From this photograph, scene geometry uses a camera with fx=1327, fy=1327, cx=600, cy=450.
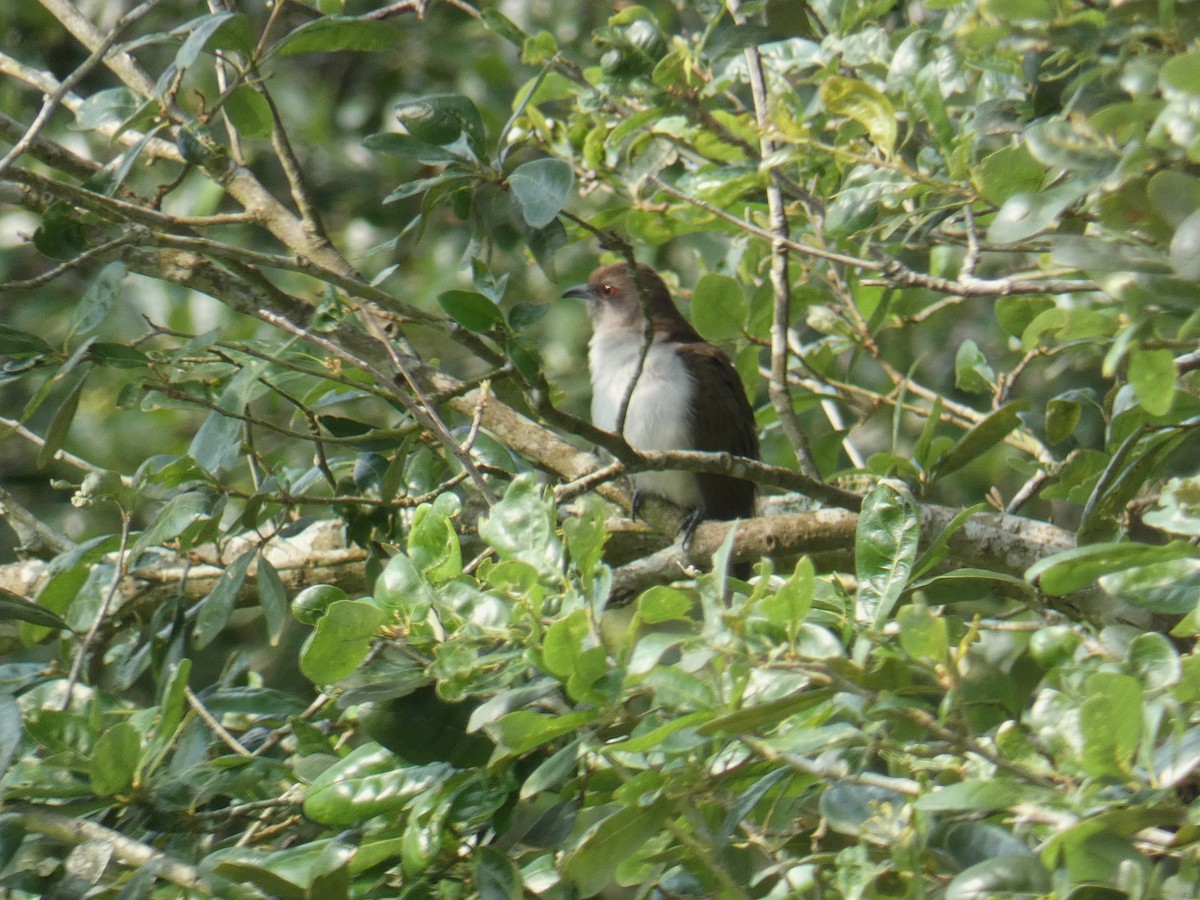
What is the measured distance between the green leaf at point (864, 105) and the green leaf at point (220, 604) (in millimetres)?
1660

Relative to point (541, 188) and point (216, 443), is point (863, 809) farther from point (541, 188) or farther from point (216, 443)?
point (216, 443)

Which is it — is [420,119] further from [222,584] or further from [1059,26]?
[1059,26]

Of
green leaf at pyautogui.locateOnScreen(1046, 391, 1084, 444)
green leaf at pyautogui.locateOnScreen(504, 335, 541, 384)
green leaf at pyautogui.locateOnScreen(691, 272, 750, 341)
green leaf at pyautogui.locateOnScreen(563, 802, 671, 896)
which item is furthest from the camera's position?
green leaf at pyautogui.locateOnScreen(691, 272, 750, 341)

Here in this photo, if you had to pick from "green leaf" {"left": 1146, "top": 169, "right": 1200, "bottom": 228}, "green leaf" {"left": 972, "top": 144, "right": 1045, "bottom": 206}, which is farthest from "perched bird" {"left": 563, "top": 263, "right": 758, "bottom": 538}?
"green leaf" {"left": 1146, "top": 169, "right": 1200, "bottom": 228}

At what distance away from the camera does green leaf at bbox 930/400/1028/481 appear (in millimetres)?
2979

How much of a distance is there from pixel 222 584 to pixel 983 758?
2.02 meters

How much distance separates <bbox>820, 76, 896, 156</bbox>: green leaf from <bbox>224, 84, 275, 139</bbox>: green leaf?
129 centimetres

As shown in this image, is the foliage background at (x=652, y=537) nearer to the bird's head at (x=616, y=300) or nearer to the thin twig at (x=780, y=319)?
the thin twig at (x=780, y=319)

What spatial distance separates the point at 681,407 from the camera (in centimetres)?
583

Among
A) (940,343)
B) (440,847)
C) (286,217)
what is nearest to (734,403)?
(940,343)

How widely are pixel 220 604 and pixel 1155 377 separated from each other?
210cm

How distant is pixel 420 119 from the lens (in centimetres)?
299

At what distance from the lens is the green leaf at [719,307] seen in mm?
4062

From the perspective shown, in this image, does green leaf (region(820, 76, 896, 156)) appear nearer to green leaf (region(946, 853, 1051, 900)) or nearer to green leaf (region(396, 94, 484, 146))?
green leaf (region(396, 94, 484, 146))
